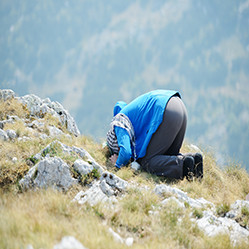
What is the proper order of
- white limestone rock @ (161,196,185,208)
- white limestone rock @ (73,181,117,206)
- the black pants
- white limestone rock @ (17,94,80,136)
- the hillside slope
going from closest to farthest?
the hillside slope → white limestone rock @ (73,181,117,206) → white limestone rock @ (161,196,185,208) → the black pants → white limestone rock @ (17,94,80,136)

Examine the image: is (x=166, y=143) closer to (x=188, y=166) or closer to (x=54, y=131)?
(x=188, y=166)

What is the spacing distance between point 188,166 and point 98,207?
2.15 metres

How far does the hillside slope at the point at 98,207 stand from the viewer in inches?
94.5

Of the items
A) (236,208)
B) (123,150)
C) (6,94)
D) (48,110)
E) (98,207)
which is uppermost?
(6,94)

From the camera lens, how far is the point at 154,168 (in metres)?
4.96

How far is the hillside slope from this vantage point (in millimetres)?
2400

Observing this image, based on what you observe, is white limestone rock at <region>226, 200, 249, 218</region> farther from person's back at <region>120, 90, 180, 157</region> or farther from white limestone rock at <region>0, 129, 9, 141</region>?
white limestone rock at <region>0, 129, 9, 141</region>

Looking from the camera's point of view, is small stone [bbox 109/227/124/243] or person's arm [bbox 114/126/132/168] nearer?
small stone [bbox 109/227/124/243]

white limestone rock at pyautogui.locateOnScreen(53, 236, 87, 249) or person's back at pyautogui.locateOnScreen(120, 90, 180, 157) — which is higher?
person's back at pyautogui.locateOnScreen(120, 90, 180, 157)

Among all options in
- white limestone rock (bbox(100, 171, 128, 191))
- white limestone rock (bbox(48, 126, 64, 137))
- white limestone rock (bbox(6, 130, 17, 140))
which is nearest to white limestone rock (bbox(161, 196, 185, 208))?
white limestone rock (bbox(100, 171, 128, 191))

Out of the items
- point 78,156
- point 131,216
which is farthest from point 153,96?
point 131,216

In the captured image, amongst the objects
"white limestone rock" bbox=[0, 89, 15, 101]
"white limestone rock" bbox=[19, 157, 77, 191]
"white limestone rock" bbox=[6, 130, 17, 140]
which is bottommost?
"white limestone rock" bbox=[19, 157, 77, 191]

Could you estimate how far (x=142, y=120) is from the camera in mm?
5191

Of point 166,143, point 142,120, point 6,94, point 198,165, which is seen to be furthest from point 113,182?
point 6,94
